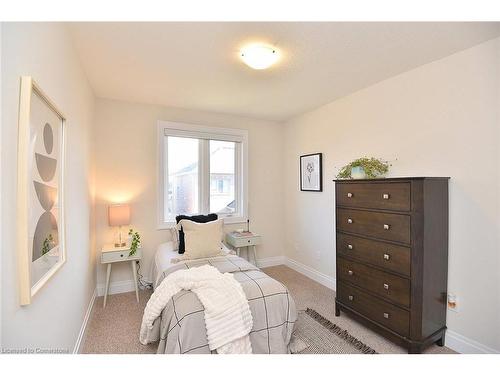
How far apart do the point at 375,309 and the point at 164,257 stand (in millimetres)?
2229

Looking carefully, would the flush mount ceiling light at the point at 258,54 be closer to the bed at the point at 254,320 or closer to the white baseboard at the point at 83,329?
the bed at the point at 254,320

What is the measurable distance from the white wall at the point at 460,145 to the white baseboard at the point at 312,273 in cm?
139

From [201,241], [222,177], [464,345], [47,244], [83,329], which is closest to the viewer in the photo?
[47,244]

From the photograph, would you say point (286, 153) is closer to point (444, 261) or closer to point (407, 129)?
point (407, 129)

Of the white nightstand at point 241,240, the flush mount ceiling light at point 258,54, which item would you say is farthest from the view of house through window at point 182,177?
the flush mount ceiling light at point 258,54

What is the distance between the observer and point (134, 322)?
248 centimetres

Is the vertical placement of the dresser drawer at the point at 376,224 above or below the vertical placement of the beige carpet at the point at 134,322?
above

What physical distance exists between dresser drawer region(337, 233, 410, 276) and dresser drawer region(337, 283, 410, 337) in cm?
33

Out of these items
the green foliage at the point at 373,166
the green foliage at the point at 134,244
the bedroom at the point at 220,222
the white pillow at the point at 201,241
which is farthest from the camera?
the green foliage at the point at 134,244

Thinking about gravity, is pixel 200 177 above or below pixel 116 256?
above

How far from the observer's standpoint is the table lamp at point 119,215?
9.76 feet

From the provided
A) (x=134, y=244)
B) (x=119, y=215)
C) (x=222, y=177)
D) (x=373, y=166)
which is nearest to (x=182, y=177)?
(x=222, y=177)

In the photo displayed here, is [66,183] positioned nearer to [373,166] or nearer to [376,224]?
[376,224]

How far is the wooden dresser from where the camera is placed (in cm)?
192
